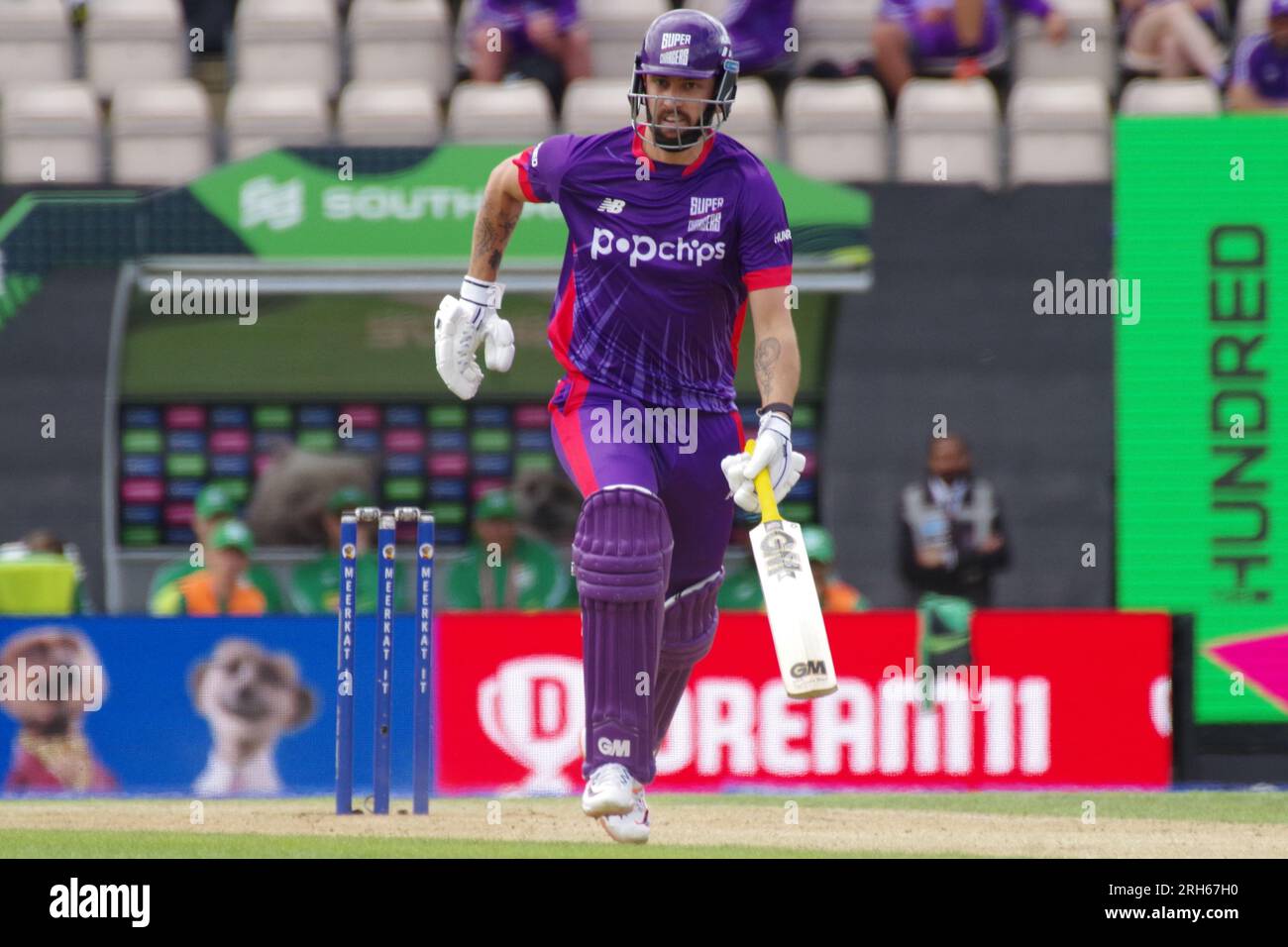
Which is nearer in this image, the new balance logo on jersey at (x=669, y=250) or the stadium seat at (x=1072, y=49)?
the new balance logo on jersey at (x=669, y=250)

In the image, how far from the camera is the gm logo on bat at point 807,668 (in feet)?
22.4

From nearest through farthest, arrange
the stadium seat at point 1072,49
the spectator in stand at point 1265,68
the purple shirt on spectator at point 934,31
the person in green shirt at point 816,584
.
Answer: the person in green shirt at point 816,584, the spectator in stand at point 1265,68, the purple shirt on spectator at point 934,31, the stadium seat at point 1072,49

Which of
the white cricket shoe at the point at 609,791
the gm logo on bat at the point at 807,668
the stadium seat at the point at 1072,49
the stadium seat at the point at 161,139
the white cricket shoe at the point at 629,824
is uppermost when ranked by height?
the stadium seat at the point at 1072,49

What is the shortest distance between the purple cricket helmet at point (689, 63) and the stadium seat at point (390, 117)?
6235 mm

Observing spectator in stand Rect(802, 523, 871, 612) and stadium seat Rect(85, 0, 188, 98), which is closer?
spectator in stand Rect(802, 523, 871, 612)

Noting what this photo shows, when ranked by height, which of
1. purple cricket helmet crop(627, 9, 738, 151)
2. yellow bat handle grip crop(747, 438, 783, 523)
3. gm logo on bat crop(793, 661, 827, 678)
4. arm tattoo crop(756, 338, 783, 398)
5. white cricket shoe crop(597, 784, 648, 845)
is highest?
purple cricket helmet crop(627, 9, 738, 151)

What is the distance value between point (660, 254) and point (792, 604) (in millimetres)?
1165

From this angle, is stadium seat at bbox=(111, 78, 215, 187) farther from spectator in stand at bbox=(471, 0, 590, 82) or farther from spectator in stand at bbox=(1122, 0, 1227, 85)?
spectator in stand at bbox=(1122, 0, 1227, 85)

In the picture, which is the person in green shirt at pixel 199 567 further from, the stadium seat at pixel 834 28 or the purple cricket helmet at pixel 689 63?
the purple cricket helmet at pixel 689 63

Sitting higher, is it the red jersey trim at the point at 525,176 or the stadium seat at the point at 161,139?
the stadium seat at the point at 161,139

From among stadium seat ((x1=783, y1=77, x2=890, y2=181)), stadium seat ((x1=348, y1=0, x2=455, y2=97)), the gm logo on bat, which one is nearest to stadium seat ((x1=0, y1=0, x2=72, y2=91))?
stadium seat ((x1=348, y1=0, x2=455, y2=97))

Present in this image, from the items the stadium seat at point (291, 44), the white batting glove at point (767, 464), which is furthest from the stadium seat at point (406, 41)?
the white batting glove at point (767, 464)

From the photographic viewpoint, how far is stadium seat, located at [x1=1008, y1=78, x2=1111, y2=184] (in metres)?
13.6

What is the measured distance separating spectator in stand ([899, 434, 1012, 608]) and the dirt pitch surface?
272cm
